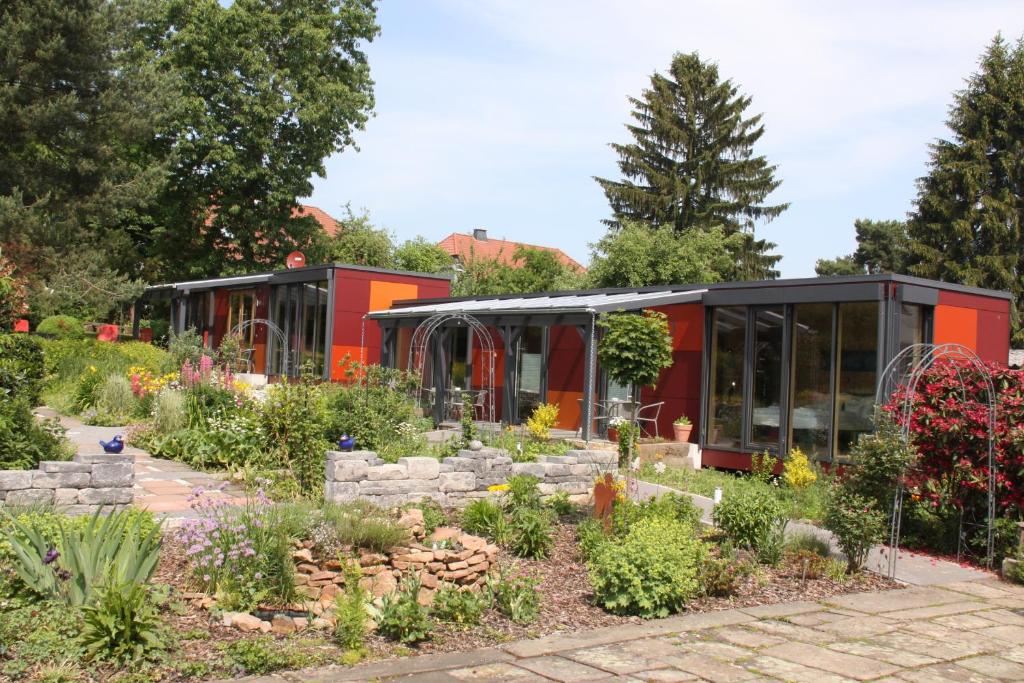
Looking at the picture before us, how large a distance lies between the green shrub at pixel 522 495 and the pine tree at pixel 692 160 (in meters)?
26.7

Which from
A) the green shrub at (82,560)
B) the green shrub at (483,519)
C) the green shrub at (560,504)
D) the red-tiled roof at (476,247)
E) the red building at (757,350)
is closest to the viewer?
the green shrub at (82,560)

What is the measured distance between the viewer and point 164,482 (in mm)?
9273

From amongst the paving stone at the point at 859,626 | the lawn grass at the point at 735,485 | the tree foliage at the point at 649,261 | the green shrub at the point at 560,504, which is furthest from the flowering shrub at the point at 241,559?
the tree foliage at the point at 649,261

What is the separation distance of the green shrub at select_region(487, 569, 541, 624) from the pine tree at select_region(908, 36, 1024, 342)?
27.2 meters

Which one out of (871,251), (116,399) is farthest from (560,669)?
(871,251)

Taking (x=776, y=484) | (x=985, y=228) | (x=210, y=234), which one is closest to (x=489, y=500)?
(x=776, y=484)

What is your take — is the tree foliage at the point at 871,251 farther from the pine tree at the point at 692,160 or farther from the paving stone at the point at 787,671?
the paving stone at the point at 787,671

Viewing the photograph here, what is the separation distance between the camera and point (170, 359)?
17.2 m

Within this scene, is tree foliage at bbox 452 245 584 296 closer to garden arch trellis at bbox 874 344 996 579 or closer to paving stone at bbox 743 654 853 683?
garden arch trellis at bbox 874 344 996 579

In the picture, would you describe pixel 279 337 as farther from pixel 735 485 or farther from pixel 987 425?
pixel 987 425

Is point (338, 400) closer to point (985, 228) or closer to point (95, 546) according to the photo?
point (95, 546)

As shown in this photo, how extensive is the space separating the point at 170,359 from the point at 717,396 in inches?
403

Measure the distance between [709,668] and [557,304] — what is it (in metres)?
10.8

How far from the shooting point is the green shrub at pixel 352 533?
Result: 6273 millimetres
